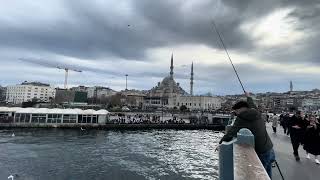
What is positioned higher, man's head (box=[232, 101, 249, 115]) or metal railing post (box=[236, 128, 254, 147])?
man's head (box=[232, 101, 249, 115])

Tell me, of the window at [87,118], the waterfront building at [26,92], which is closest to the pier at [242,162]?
the window at [87,118]

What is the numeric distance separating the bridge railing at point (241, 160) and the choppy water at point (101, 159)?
18.4 m

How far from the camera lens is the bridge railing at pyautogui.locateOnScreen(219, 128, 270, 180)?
2873mm

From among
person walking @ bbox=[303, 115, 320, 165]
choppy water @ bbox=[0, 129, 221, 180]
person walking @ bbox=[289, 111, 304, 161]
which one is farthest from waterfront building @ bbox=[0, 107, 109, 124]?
person walking @ bbox=[303, 115, 320, 165]

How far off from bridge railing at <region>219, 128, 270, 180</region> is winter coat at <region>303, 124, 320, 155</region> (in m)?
6.29

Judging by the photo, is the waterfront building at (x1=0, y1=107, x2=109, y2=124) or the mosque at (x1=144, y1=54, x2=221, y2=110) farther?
the mosque at (x1=144, y1=54, x2=221, y2=110)

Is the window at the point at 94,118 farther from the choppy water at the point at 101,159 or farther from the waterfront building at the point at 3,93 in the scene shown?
the waterfront building at the point at 3,93

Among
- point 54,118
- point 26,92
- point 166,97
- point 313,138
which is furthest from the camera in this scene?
point 26,92

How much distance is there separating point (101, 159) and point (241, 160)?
2779 cm

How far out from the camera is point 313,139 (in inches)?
389

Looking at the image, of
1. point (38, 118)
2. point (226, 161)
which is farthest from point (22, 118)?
point (226, 161)

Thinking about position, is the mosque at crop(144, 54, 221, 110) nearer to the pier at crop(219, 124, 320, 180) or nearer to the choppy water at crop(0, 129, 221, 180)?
the choppy water at crop(0, 129, 221, 180)

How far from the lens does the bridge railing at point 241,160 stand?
287 cm

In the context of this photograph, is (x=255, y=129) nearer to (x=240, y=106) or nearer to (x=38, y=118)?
(x=240, y=106)
